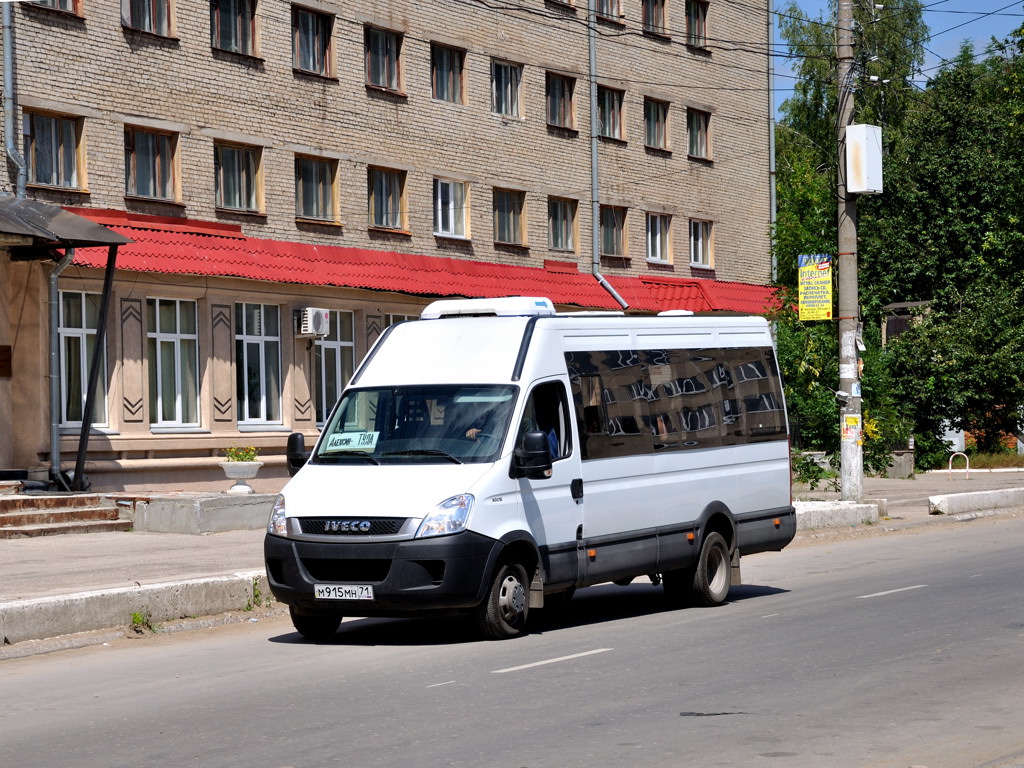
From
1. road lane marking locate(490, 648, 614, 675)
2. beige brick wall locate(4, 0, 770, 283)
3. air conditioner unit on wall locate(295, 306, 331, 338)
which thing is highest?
beige brick wall locate(4, 0, 770, 283)

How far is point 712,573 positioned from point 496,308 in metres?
3.27

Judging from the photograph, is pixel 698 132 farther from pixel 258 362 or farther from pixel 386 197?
pixel 258 362

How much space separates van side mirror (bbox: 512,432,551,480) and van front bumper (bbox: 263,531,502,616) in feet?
2.13

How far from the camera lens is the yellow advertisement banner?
22641 millimetres

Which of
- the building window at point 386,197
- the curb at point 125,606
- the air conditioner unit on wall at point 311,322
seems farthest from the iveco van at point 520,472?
the building window at point 386,197

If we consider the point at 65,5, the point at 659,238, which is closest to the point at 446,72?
the point at 659,238

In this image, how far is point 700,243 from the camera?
40.7 m

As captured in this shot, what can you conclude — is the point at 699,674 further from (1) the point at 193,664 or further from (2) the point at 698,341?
(2) the point at 698,341

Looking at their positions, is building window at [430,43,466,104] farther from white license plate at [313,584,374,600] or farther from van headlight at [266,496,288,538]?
white license plate at [313,584,374,600]

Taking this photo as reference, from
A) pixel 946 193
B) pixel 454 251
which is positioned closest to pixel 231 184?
pixel 454 251

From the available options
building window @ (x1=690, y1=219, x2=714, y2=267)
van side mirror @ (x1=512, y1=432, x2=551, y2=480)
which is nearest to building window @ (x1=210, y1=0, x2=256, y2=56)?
building window @ (x1=690, y1=219, x2=714, y2=267)

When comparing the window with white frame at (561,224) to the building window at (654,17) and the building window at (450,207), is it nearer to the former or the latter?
the building window at (450,207)

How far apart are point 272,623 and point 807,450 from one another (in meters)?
16.0

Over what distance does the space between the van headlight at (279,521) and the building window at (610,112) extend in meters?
26.6
